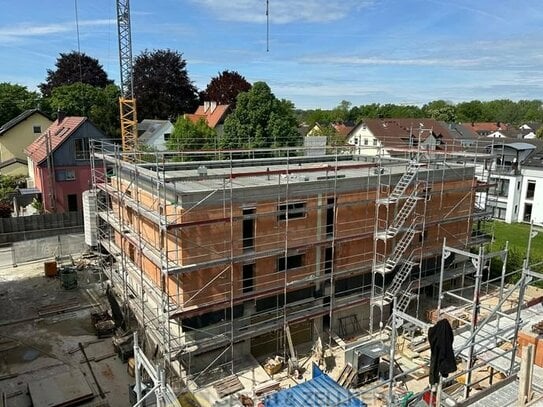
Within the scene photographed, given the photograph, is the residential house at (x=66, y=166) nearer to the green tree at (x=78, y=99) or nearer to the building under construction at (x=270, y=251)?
the building under construction at (x=270, y=251)

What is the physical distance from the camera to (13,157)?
45.1 metres

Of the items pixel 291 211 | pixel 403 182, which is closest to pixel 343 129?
pixel 403 182

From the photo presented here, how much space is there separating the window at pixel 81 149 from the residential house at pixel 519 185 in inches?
1276

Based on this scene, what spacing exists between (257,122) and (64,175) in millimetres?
16374

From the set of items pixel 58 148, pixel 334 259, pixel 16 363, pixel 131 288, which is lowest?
pixel 16 363

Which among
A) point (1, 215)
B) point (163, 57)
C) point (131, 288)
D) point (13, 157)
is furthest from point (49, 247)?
point (163, 57)

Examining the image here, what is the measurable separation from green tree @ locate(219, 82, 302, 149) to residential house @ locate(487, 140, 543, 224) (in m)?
18.2

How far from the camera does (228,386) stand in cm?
1420

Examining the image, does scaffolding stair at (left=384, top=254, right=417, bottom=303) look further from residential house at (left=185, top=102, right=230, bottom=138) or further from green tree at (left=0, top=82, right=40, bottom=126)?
green tree at (left=0, top=82, right=40, bottom=126)

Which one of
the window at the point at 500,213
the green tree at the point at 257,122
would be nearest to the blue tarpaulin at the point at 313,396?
the green tree at the point at 257,122

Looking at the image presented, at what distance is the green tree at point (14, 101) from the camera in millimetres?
57109

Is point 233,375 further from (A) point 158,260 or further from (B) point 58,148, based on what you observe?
(B) point 58,148

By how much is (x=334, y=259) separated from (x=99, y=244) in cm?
1229

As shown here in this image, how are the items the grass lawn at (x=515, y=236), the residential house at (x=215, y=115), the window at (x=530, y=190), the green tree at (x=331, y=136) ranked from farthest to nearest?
the residential house at (x=215, y=115) → the green tree at (x=331, y=136) → the window at (x=530, y=190) → the grass lawn at (x=515, y=236)
